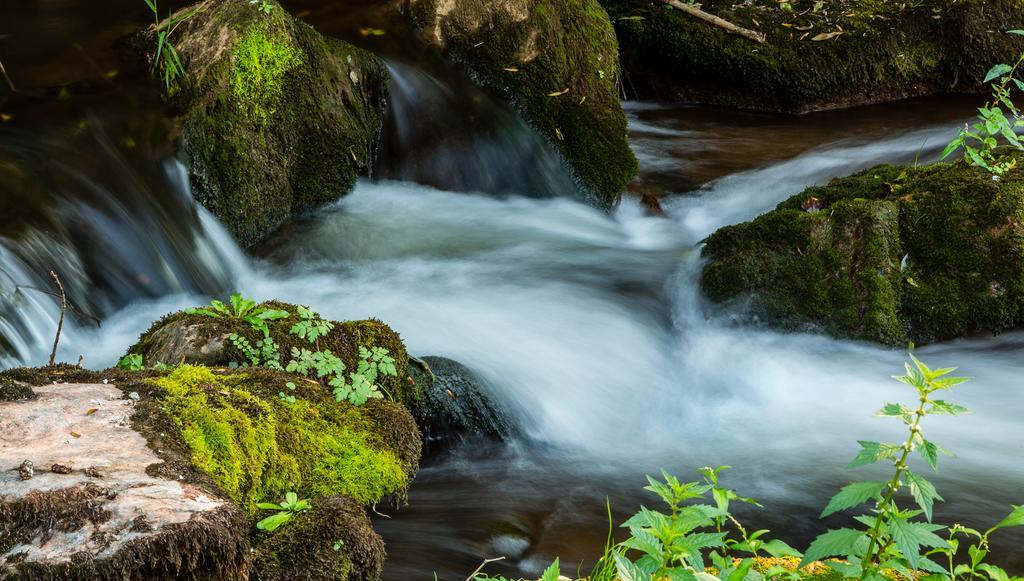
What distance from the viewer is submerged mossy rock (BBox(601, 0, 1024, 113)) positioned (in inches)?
405

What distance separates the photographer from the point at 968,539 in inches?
159

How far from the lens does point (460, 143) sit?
750cm

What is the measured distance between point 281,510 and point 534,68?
5463mm

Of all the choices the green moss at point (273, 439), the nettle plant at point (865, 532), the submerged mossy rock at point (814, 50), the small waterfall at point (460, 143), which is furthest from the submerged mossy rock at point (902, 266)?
the submerged mossy rock at point (814, 50)

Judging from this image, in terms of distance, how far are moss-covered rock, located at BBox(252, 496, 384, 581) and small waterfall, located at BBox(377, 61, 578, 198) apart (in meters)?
4.69

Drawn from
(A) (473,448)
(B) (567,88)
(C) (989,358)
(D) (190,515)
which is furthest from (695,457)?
(B) (567,88)

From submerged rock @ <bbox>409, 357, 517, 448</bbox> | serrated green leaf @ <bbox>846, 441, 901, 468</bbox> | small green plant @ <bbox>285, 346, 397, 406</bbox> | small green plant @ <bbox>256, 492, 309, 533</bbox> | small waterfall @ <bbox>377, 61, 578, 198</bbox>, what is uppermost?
small waterfall @ <bbox>377, 61, 578, 198</bbox>

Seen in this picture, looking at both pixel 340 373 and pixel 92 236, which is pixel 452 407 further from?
pixel 92 236

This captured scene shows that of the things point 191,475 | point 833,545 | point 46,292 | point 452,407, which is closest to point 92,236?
point 46,292

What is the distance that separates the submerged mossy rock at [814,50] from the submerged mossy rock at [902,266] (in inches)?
181

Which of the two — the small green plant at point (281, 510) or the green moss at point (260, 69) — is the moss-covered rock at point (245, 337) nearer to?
the small green plant at point (281, 510)

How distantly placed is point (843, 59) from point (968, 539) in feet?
24.7

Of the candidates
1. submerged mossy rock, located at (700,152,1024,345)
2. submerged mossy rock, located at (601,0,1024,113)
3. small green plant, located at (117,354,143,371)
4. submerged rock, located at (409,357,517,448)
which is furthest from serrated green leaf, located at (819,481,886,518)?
submerged mossy rock, located at (601,0,1024,113)

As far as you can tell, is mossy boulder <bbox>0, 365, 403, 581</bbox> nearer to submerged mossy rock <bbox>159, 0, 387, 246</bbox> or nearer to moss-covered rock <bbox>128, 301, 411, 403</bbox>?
moss-covered rock <bbox>128, 301, 411, 403</bbox>
